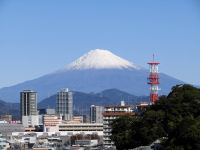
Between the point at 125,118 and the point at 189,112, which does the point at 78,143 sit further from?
the point at 189,112

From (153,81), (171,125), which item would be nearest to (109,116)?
(153,81)

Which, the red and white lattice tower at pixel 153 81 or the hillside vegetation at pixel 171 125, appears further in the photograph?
the red and white lattice tower at pixel 153 81

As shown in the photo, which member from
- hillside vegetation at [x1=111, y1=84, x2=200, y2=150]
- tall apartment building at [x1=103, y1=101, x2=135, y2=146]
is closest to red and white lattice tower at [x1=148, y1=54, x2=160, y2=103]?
tall apartment building at [x1=103, y1=101, x2=135, y2=146]

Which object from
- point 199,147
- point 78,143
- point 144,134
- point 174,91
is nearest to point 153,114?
point 144,134

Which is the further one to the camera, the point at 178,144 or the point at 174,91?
the point at 174,91

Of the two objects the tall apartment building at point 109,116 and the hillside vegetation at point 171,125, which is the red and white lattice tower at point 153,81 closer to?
the tall apartment building at point 109,116

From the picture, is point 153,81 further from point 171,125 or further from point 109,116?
point 171,125

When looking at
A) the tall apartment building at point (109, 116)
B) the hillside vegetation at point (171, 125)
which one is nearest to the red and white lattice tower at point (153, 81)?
the tall apartment building at point (109, 116)

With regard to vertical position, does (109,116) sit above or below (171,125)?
above

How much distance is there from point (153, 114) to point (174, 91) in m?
6.85

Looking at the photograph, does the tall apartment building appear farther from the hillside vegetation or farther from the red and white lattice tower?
the hillside vegetation

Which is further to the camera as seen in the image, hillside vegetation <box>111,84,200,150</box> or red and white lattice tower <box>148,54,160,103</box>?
red and white lattice tower <box>148,54,160,103</box>

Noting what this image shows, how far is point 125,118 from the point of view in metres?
79.1

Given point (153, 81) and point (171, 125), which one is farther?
point (153, 81)
